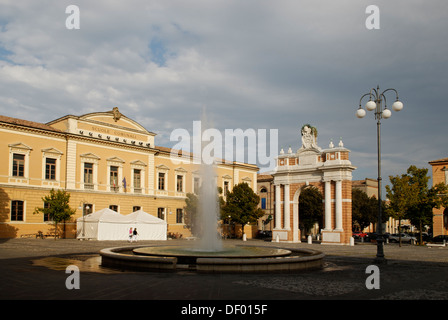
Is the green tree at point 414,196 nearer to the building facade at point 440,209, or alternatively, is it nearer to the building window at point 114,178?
the building facade at point 440,209

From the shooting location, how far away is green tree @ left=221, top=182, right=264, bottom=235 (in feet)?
158

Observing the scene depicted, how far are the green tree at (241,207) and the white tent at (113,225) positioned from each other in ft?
37.7

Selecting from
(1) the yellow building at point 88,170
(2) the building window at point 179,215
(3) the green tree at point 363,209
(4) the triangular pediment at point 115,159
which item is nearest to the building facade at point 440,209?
(3) the green tree at point 363,209

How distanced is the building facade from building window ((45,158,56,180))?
4548 centimetres

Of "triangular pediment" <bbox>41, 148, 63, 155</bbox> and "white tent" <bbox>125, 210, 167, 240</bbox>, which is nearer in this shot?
"triangular pediment" <bbox>41, 148, 63, 155</bbox>

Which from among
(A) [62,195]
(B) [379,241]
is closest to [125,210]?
(A) [62,195]

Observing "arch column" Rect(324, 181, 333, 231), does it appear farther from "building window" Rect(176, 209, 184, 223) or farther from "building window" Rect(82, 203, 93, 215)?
"building window" Rect(82, 203, 93, 215)

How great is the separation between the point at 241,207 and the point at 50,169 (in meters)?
21.5

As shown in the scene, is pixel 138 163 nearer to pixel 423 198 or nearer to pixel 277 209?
pixel 277 209

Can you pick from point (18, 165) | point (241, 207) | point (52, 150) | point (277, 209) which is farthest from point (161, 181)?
point (18, 165)

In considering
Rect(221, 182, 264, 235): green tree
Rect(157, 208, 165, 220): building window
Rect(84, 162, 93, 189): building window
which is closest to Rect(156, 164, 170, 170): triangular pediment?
Rect(157, 208, 165, 220): building window

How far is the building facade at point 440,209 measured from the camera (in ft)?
175

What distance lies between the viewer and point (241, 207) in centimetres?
4881
